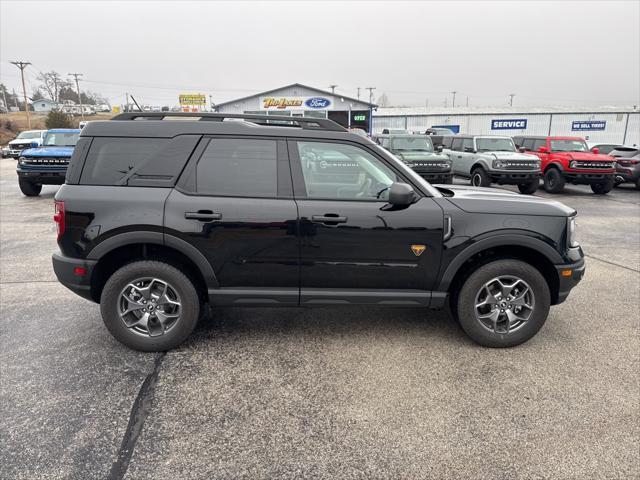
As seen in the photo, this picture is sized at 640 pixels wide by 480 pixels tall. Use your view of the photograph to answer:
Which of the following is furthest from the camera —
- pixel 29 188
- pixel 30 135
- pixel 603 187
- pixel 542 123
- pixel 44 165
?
pixel 542 123

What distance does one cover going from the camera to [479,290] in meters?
3.60

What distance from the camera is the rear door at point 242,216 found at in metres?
3.39

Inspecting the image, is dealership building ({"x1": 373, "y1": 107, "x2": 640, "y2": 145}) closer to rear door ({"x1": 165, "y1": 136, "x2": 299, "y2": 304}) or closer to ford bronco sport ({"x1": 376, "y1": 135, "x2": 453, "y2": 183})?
ford bronco sport ({"x1": 376, "y1": 135, "x2": 453, "y2": 183})

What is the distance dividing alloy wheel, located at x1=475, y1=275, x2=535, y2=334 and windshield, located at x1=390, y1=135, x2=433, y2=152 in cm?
1111

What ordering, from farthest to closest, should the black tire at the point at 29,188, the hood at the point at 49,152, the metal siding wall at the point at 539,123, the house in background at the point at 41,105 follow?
the house in background at the point at 41,105, the metal siding wall at the point at 539,123, the black tire at the point at 29,188, the hood at the point at 49,152

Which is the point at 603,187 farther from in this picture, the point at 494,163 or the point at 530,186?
the point at 494,163

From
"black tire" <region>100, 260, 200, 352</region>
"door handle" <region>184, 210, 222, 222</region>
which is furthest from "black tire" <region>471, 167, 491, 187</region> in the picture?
"black tire" <region>100, 260, 200, 352</region>

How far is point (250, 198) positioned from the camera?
3.44 meters

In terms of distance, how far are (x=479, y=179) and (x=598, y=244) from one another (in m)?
6.60

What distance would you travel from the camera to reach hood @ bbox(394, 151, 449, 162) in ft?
43.6

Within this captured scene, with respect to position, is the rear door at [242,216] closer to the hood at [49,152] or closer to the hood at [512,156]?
the hood at [49,152]

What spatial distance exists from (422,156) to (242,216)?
435 inches

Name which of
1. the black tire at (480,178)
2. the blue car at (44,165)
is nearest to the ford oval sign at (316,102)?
the black tire at (480,178)

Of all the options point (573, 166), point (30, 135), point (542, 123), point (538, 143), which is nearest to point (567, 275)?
point (573, 166)
